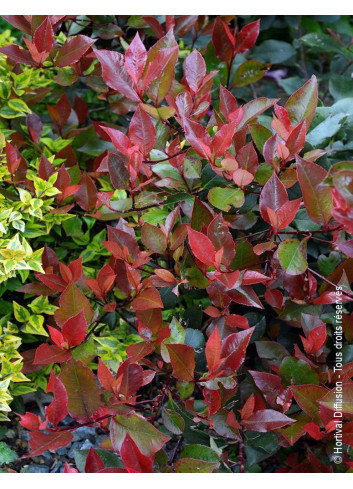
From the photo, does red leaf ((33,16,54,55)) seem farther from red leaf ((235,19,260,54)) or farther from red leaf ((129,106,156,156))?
red leaf ((235,19,260,54))

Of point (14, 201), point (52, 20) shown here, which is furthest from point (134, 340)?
point (52, 20)

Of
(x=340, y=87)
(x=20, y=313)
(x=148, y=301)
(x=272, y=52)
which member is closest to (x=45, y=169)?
(x=20, y=313)

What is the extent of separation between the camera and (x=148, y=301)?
3.65 ft

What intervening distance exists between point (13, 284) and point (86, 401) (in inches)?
18.4

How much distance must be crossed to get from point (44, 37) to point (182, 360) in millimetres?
845

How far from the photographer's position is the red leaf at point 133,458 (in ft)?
2.96

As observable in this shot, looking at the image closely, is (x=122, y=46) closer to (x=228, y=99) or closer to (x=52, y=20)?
(x=52, y=20)

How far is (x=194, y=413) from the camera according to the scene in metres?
1.10

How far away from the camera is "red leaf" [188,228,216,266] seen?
992mm

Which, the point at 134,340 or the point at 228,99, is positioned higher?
the point at 228,99

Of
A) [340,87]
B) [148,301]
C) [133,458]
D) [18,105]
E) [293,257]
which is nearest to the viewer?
[133,458]

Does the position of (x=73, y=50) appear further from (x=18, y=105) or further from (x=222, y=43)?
(x=222, y=43)

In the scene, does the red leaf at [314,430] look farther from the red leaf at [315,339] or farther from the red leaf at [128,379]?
the red leaf at [128,379]

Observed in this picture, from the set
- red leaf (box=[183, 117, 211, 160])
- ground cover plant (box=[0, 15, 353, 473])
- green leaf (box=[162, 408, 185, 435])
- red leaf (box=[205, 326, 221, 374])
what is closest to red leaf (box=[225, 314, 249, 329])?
ground cover plant (box=[0, 15, 353, 473])
